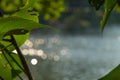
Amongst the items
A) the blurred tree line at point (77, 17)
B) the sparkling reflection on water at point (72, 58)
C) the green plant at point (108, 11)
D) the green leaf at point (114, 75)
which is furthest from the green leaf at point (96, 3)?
the blurred tree line at point (77, 17)

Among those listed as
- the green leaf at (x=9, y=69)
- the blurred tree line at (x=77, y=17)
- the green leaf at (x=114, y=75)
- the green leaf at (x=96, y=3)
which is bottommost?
the blurred tree line at (x=77, y=17)

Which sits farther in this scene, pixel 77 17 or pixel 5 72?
pixel 77 17

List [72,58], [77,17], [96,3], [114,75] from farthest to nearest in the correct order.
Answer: [77,17], [72,58], [96,3], [114,75]

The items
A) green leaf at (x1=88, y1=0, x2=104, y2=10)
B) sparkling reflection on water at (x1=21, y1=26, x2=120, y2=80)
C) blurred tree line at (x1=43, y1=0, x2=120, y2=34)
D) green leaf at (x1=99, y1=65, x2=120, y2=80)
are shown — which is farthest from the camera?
blurred tree line at (x1=43, y1=0, x2=120, y2=34)

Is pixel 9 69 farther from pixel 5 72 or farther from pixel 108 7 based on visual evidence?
pixel 108 7

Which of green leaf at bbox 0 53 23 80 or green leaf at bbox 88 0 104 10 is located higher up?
green leaf at bbox 88 0 104 10

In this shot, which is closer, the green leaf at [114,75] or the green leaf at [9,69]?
the green leaf at [114,75]

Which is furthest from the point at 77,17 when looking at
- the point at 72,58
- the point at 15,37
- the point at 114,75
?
the point at 114,75

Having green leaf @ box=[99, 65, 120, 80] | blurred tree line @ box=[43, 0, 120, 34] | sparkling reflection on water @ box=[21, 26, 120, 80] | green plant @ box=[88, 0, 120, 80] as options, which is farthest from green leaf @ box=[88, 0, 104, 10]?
blurred tree line @ box=[43, 0, 120, 34]

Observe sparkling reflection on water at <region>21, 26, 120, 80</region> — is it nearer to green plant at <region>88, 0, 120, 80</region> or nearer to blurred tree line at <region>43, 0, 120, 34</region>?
blurred tree line at <region>43, 0, 120, 34</region>

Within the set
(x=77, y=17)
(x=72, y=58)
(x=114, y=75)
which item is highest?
(x=114, y=75)

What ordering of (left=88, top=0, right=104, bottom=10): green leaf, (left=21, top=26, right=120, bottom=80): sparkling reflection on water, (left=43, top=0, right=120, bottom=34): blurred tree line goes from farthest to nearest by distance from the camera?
(left=43, top=0, right=120, bottom=34): blurred tree line < (left=21, top=26, right=120, bottom=80): sparkling reflection on water < (left=88, top=0, right=104, bottom=10): green leaf

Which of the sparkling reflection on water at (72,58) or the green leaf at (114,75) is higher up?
the green leaf at (114,75)

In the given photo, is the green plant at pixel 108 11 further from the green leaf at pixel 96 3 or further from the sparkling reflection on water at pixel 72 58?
the sparkling reflection on water at pixel 72 58
